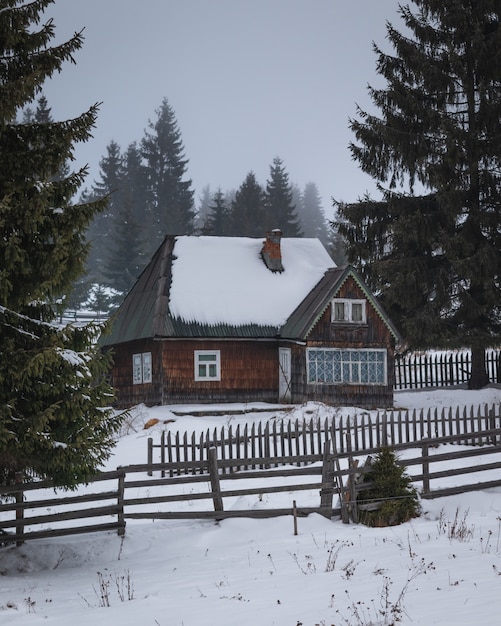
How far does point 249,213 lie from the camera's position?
74.4 m

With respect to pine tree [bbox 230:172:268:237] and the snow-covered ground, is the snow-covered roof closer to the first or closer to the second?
the snow-covered ground

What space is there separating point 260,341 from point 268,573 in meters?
20.1

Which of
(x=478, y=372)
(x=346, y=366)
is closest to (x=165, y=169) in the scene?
(x=346, y=366)

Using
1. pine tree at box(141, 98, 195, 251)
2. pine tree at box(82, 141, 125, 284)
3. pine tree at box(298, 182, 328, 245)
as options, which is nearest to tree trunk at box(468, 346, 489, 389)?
pine tree at box(141, 98, 195, 251)

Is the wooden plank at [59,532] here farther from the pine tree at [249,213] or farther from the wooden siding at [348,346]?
the pine tree at [249,213]

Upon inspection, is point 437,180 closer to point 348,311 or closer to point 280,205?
point 348,311

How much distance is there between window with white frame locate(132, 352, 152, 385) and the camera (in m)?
31.2

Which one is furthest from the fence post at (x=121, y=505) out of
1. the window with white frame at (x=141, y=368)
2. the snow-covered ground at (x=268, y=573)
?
the window with white frame at (x=141, y=368)

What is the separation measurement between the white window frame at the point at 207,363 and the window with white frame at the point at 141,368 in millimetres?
2227

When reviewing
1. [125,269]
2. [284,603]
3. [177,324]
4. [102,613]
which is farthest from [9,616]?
[125,269]

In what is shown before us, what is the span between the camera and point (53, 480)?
12.5 meters

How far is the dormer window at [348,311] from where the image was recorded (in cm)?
3012

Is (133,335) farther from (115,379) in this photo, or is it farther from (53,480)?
(53,480)

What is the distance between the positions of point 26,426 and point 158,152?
80.2 meters
